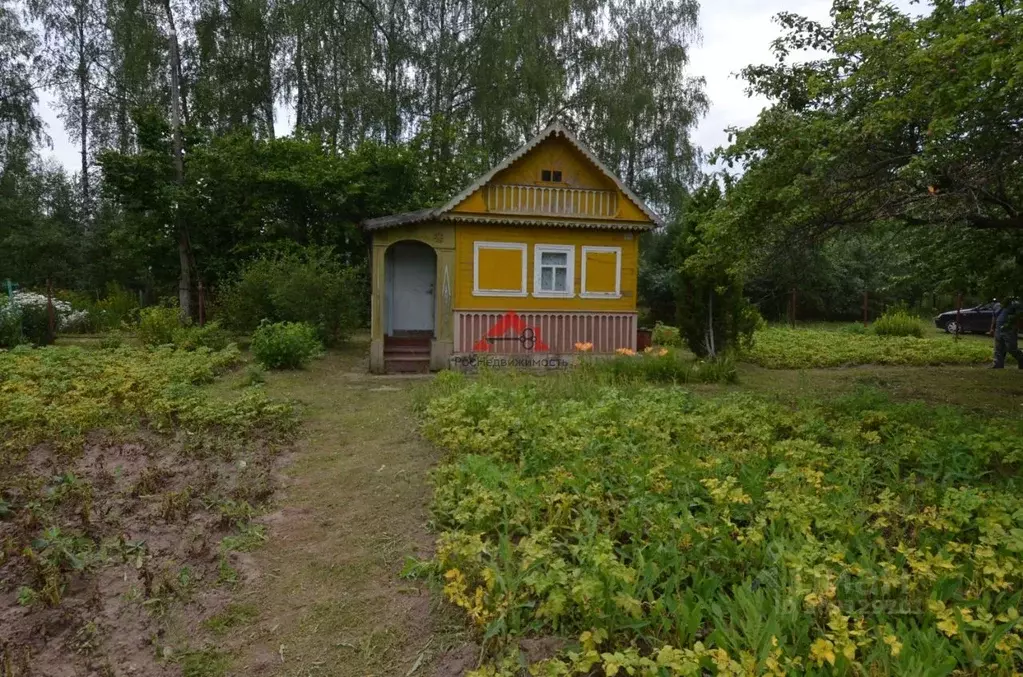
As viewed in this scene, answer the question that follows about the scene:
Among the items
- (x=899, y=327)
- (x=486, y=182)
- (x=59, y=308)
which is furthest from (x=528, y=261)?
(x=899, y=327)

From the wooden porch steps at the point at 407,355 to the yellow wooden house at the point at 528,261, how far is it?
0.02 m

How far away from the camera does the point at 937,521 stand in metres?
3.50

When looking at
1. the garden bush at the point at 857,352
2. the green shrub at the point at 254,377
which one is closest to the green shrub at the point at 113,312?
the green shrub at the point at 254,377

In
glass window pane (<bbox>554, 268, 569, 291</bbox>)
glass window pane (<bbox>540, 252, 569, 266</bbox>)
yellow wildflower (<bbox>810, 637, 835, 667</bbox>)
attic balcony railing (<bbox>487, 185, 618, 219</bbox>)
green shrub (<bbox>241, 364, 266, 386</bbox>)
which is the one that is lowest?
yellow wildflower (<bbox>810, 637, 835, 667</bbox>)

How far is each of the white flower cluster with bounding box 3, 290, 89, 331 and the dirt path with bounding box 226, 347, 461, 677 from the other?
445 inches

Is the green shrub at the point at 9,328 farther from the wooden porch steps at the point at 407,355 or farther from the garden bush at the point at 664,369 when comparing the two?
the garden bush at the point at 664,369

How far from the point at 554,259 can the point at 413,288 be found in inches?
133

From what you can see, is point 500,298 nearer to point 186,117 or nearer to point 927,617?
point 927,617

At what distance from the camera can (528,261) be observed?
1298 cm

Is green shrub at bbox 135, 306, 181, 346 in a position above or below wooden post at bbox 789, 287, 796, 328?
below

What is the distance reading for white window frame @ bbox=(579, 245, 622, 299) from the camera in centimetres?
1324

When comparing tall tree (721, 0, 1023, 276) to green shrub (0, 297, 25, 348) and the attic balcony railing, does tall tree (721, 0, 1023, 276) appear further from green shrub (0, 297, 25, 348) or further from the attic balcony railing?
green shrub (0, 297, 25, 348)

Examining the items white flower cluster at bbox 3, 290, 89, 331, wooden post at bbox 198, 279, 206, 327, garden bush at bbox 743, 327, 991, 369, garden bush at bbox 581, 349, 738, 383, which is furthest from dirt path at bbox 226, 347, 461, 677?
white flower cluster at bbox 3, 290, 89, 331

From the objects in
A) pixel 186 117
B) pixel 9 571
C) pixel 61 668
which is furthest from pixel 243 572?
pixel 186 117
